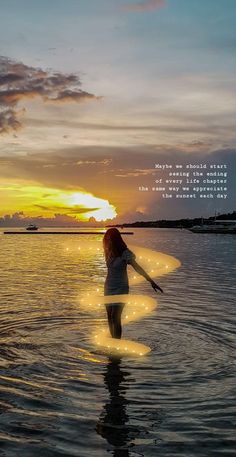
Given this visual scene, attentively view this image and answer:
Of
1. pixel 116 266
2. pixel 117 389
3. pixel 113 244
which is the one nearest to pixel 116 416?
pixel 117 389

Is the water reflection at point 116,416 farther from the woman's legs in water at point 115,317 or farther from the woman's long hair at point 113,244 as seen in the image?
the woman's long hair at point 113,244

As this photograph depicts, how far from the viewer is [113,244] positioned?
11.6 metres

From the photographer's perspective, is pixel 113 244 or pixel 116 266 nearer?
pixel 113 244

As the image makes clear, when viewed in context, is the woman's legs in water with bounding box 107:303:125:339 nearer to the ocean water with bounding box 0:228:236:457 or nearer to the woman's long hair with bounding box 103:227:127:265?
the ocean water with bounding box 0:228:236:457

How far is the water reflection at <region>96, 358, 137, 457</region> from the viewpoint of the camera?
24.5 feet

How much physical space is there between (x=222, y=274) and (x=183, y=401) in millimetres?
30909

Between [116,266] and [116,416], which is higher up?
[116,266]

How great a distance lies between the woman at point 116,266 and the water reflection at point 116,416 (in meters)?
1.57

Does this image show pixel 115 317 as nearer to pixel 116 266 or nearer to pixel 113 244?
pixel 116 266

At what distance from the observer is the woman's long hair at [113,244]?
38.0 ft

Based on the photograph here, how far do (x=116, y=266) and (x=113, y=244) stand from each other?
1.83 feet

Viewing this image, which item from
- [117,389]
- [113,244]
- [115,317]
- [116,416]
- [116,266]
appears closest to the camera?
[116,416]

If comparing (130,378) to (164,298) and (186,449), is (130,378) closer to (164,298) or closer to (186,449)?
(186,449)

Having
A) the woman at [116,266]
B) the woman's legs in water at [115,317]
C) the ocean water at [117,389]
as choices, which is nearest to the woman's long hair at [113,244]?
the woman at [116,266]
